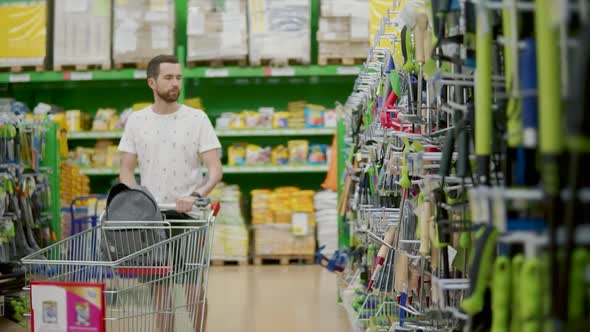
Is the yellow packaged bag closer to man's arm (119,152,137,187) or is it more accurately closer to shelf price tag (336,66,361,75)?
shelf price tag (336,66,361,75)

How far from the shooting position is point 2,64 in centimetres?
988

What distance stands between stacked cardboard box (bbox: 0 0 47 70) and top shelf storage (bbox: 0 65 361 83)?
0.72 feet

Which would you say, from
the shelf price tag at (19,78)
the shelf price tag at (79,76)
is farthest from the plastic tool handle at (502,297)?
the shelf price tag at (19,78)

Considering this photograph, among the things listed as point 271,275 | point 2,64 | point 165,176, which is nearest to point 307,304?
point 271,275

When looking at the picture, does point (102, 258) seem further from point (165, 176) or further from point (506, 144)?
point (506, 144)

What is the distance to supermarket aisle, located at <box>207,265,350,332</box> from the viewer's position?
18.8 feet

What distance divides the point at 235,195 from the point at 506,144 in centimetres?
748

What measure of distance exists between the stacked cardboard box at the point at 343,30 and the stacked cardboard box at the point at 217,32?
0.91m

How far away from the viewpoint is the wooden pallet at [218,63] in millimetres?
9695

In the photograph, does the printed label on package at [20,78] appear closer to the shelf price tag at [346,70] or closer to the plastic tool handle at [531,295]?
the shelf price tag at [346,70]

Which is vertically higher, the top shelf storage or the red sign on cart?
the top shelf storage

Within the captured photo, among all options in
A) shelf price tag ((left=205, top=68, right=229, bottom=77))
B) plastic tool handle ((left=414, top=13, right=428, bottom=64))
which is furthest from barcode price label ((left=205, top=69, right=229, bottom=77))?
plastic tool handle ((left=414, top=13, right=428, bottom=64))

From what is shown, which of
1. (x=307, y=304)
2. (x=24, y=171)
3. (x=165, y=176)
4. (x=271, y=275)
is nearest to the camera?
(x=165, y=176)

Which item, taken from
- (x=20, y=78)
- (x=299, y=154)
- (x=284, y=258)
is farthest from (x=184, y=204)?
(x=20, y=78)
